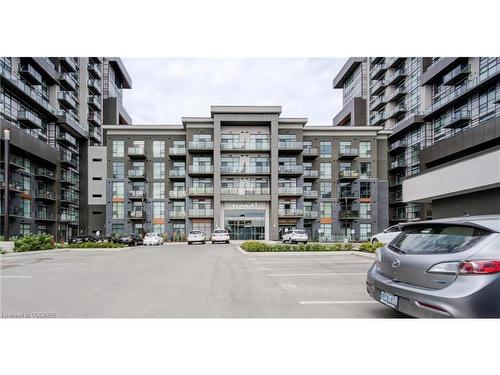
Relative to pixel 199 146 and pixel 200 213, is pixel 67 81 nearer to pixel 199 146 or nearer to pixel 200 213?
pixel 199 146

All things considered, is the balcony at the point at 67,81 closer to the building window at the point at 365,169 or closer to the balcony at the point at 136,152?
the balcony at the point at 136,152

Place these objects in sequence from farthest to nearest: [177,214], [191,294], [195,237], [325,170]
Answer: [325,170]
[177,214]
[195,237]
[191,294]

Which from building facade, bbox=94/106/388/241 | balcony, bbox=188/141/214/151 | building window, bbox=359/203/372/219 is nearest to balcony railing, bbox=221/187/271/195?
building facade, bbox=94/106/388/241

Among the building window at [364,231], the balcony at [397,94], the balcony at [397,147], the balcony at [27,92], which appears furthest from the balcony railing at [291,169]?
the balcony at [27,92]

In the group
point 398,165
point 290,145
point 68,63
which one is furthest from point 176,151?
point 398,165

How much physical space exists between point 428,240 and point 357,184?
4941cm

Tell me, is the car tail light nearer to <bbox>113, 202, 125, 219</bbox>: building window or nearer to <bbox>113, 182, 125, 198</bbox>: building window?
<bbox>113, 202, 125, 219</bbox>: building window

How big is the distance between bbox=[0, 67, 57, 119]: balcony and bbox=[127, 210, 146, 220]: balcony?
18613 millimetres

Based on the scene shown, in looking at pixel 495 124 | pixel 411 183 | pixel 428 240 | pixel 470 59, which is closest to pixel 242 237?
pixel 411 183

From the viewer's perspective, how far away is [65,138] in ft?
178

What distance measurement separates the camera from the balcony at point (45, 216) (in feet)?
152

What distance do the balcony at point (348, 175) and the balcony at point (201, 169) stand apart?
61.8ft

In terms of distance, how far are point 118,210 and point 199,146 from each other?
49.5ft

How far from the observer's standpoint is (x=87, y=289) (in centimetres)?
866
